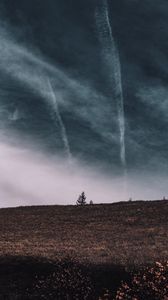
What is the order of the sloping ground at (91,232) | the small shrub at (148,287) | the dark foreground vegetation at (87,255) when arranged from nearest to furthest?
1. the small shrub at (148,287)
2. the dark foreground vegetation at (87,255)
3. the sloping ground at (91,232)

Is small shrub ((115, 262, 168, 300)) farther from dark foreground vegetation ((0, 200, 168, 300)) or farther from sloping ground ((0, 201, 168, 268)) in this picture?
sloping ground ((0, 201, 168, 268))

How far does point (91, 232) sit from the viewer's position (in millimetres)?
44812

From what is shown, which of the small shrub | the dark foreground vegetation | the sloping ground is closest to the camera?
the small shrub

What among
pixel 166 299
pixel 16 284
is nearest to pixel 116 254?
pixel 16 284

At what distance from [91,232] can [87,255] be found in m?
11.5

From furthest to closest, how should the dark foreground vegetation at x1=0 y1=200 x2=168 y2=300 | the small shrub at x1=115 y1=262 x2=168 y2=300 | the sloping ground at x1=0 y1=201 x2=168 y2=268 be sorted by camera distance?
the sloping ground at x1=0 y1=201 x2=168 y2=268
the dark foreground vegetation at x1=0 y1=200 x2=168 y2=300
the small shrub at x1=115 y1=262 x2=168 y2=300

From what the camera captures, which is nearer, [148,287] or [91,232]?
[148,287]

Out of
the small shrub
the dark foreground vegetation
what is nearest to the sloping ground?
the dark foreground vegetation

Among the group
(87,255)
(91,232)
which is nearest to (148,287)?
(87,255)

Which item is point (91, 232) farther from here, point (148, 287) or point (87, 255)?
point (148, 287)

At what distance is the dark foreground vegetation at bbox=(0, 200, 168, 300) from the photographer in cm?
2644

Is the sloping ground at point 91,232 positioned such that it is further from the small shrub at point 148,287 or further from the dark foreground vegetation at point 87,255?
the small shrub at point 148,287

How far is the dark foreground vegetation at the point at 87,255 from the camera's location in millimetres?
26438

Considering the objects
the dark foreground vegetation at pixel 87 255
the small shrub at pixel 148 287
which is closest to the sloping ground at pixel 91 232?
the dark foreground vegetation at pixel 87 255
